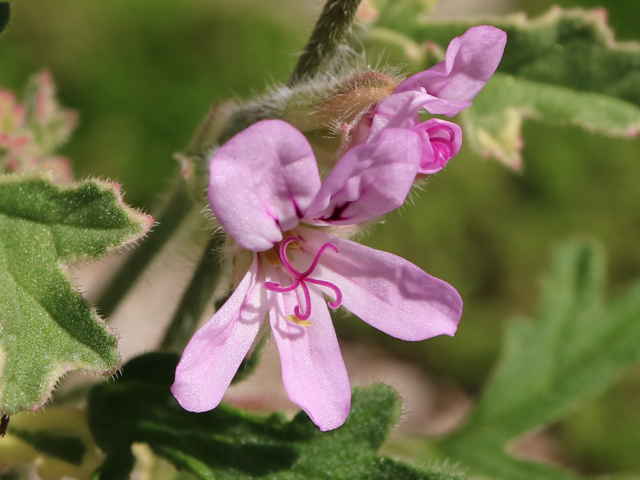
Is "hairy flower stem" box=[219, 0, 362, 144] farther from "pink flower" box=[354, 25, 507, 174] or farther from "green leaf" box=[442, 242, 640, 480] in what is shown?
"green leaf" box=[442, 242, 640, 480]

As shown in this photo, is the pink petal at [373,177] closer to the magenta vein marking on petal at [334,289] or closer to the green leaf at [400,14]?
the magenta vein marking on petal at [334,289]

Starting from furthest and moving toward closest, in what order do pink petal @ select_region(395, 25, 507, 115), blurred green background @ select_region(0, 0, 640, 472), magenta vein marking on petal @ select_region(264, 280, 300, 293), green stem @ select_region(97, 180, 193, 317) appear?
1. blurred green background @ select_region(0, 0, 640, 472)
2. green stem @ select_region(97, 180, 193, 317)
3. magenta vein marking on petal @ select_region(264, 280, 300, 293)
4. pink petal @ select_region(395, 25, 507, 115)

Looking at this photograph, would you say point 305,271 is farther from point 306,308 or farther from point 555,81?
point 555,81

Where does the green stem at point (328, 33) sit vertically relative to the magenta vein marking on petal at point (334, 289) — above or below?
above

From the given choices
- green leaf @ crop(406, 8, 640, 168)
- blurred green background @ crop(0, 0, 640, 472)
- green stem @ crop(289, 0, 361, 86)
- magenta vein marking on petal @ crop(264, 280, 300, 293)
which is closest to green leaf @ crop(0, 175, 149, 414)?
magenta vein marking on petal @ crop(264, 280, 300, 293)

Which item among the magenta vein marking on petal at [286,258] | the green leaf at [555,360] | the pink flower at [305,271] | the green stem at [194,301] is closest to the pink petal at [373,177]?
the pink flower at [305,271]

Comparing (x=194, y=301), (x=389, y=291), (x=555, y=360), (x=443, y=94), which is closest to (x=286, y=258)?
(x=389, y=291)

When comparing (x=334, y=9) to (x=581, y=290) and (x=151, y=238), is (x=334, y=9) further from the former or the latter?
(x=581, y=290)
